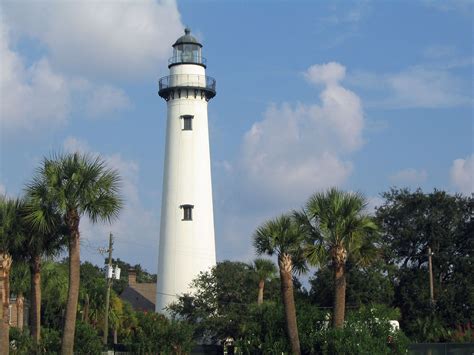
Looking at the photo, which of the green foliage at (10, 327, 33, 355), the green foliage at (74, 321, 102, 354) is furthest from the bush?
the green foliage at (10, 327, 33, 355)

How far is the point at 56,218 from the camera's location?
3231 cm

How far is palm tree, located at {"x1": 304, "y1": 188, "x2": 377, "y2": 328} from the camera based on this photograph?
33906 mm

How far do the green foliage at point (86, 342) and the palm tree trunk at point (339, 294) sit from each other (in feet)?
32.1

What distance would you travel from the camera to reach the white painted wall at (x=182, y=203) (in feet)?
181

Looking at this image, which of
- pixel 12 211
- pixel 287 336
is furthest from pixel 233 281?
pixel 12 211

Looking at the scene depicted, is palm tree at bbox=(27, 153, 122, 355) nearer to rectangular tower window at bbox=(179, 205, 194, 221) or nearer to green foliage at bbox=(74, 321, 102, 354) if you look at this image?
green foliage at bbox=(74, 321, 102, 354)

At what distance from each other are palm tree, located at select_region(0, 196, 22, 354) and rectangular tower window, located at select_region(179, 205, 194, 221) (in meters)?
22.4

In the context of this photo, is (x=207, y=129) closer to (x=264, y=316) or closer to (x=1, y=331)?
(x=264, y=316)

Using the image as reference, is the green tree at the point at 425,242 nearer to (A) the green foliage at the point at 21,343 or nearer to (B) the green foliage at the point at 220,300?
(B) the green foliage at the point at 220,300

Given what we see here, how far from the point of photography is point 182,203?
5541 centimetres

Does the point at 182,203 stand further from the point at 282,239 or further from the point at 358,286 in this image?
the point at 282,239

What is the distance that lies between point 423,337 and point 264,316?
1697 centimetres

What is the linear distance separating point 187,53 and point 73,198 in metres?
27.2

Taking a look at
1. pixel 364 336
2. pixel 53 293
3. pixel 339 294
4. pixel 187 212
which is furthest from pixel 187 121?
pixel 364 336
